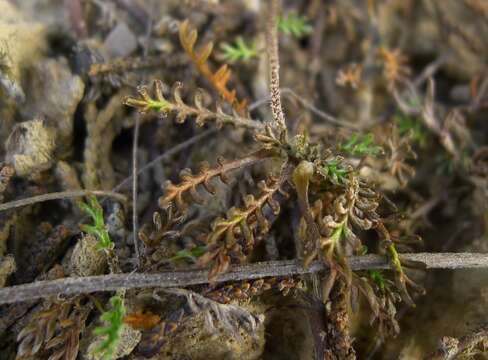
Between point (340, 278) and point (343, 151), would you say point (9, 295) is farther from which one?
point (343, 151)


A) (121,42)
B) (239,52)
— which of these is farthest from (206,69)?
(121,42)

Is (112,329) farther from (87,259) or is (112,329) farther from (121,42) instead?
(121,42)

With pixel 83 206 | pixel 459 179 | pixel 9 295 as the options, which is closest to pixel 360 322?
pixel 459 179

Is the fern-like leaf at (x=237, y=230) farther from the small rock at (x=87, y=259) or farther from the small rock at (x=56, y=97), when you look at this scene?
the small rock at (x=56, y=97)

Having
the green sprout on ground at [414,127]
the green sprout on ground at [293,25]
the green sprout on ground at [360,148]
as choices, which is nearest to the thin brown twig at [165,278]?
the green sprout on ground at [360,148]

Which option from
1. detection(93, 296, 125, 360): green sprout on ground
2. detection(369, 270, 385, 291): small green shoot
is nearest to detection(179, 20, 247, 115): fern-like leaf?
detection(369, 270, 385, 291): small green shoot

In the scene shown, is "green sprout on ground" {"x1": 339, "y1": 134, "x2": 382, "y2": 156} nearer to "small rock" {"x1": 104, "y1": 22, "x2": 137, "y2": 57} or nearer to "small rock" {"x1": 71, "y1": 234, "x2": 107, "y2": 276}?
"small rock" {"x1": 71, "y1": 234, "x2": 107, "y2": 276}
